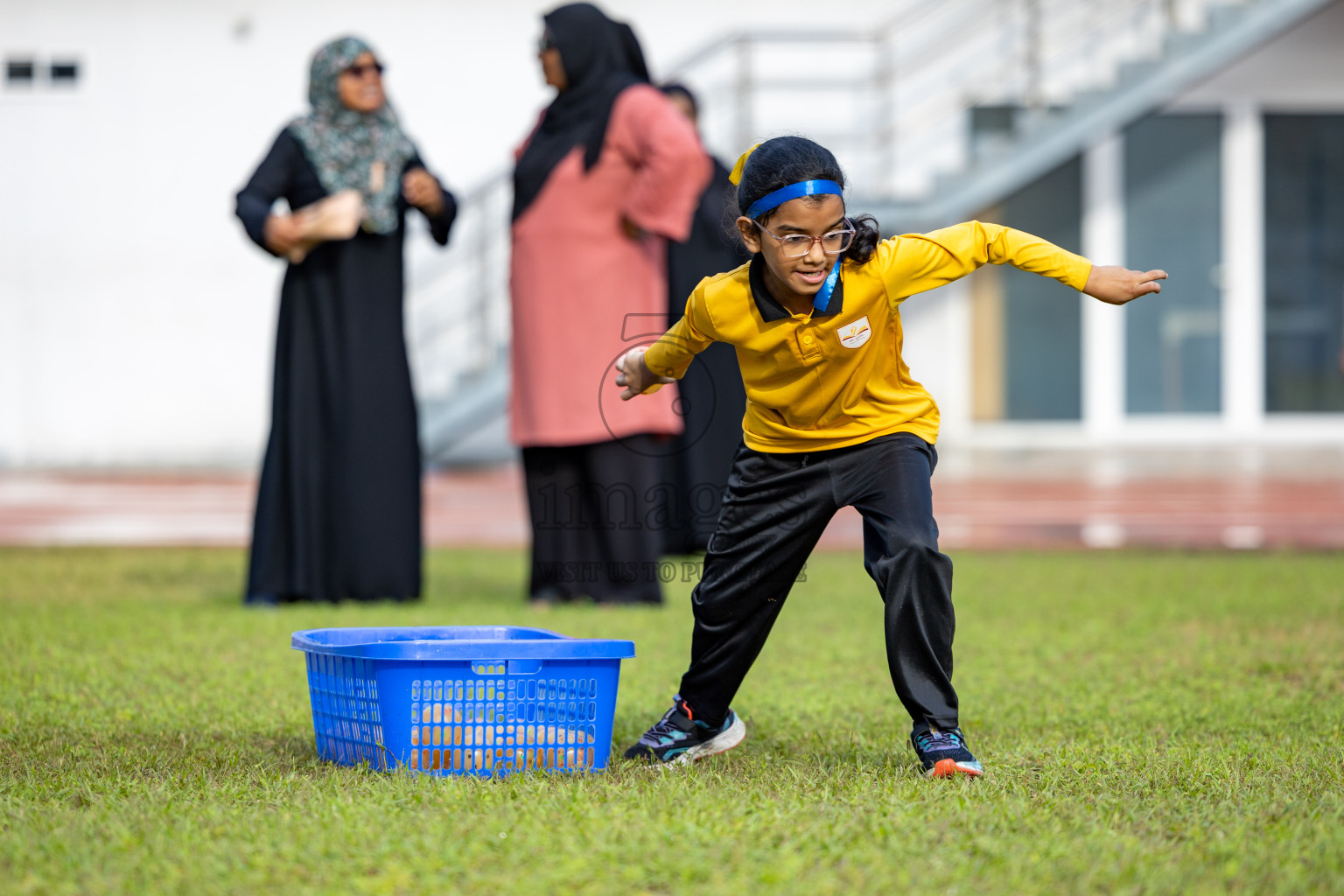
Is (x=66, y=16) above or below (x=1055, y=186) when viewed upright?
above

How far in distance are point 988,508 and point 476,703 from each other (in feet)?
22.6

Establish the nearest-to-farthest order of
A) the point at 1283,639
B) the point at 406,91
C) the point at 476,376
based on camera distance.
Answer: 1. the point at 1283,639
2. the point at 476,376
3. the point at 406,91

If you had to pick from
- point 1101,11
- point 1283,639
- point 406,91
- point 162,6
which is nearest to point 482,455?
point 406,91

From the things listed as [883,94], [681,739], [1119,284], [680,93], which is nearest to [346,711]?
[681,739]

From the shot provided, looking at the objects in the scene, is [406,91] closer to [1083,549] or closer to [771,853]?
[1083,549]

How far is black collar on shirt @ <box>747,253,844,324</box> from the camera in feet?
9.29

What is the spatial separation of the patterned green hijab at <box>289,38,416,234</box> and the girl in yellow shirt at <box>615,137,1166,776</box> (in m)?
2.65

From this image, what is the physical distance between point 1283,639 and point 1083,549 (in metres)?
2.71

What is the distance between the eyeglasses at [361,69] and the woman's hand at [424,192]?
1.27ft

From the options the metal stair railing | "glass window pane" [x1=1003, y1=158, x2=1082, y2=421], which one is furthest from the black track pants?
"glass window pane" [x1=1003, y1=158, x2=1082, y2=421]

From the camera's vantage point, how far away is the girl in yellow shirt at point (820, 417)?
278 cm

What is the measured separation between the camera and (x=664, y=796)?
8.32 feet

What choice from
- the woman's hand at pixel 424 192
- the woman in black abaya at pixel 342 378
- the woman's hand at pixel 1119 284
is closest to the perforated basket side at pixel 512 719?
the woman's hand at pixel 1119 284

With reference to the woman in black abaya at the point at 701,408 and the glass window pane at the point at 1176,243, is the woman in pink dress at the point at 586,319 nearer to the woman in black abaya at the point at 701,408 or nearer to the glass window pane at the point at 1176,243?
the woman in black abaya at the point at 701,408
